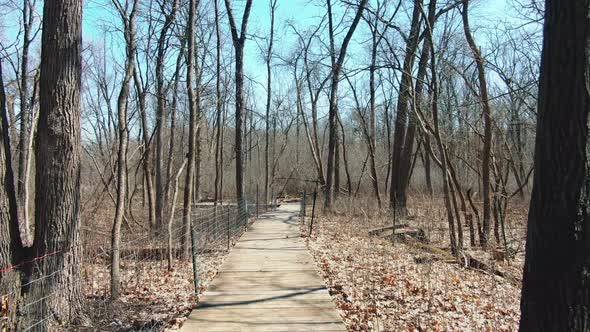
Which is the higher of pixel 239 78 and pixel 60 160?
pixel 239 78

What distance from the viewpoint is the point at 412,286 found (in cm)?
687

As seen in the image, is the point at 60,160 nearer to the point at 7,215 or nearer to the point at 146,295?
the point at 7,215

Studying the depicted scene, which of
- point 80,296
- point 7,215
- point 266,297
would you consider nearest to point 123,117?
point 7,215

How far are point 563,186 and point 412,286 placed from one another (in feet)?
15.1

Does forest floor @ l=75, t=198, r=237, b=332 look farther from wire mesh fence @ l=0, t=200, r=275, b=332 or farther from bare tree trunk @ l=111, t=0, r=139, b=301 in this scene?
bare tree trunk @ l=111, t=0, r=139, b=301

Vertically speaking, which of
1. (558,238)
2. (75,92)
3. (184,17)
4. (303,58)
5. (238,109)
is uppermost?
(303,58)

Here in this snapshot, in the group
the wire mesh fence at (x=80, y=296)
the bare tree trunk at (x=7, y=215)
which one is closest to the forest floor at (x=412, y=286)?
the wire mesh fence at (x=80, y=296)

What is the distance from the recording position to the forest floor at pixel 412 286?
547 cm

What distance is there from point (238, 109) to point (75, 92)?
11.8 meters

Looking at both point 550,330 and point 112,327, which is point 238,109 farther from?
point 550,330

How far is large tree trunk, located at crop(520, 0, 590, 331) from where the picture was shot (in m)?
2.55

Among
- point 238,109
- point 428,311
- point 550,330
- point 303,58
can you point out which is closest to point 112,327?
point 428,311

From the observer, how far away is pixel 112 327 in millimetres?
5188

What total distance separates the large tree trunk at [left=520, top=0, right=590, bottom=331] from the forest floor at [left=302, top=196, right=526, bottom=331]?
8.86ft
